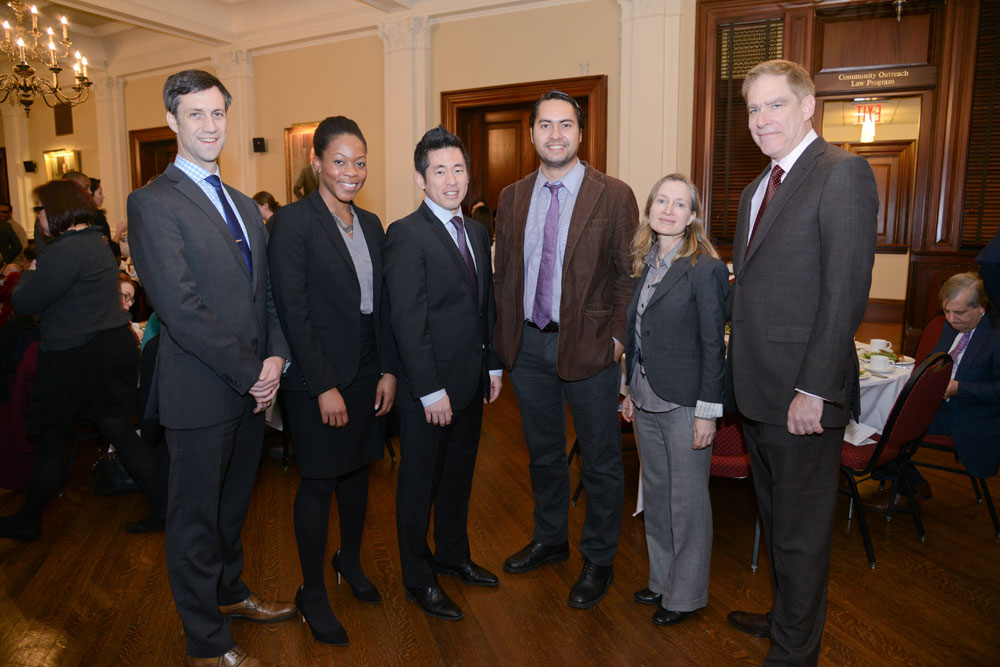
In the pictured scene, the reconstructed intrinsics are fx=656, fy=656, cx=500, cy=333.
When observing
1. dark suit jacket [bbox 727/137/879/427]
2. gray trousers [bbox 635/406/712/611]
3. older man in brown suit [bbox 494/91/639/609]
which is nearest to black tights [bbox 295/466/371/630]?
older man in brown suit [bbox 494/91/639/609]

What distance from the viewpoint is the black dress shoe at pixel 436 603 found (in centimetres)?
254

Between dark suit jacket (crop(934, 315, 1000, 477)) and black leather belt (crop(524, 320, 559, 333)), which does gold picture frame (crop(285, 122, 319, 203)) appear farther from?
dark suit jacket (crop(934, 315, 1000, 477))

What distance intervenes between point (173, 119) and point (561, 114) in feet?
4.41

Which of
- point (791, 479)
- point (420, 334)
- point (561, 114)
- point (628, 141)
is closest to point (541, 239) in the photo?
point (561, 114)

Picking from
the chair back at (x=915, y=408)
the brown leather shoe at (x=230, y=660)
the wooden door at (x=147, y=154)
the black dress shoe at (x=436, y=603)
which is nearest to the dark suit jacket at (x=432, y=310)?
the black dress shoe at (x=436, y=603)

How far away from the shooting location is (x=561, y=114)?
2.50 meters

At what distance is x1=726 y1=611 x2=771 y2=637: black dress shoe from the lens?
2.43 meters

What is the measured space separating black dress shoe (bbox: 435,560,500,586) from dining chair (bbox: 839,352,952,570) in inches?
63.8

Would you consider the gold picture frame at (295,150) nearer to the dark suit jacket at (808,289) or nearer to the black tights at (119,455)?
the black tights at (119,455)

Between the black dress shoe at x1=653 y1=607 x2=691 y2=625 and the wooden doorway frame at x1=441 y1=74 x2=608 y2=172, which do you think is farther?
the wooden doorway frame at x1=441 y1=74 x2=608 y2=172

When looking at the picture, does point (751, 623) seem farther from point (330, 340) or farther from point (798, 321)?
point (330, 340)

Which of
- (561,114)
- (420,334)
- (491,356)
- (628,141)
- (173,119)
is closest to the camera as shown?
(173,119)

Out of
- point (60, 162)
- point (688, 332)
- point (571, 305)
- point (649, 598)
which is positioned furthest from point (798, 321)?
point (60, 162)

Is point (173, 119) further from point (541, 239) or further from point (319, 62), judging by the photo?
point (319, 62)
